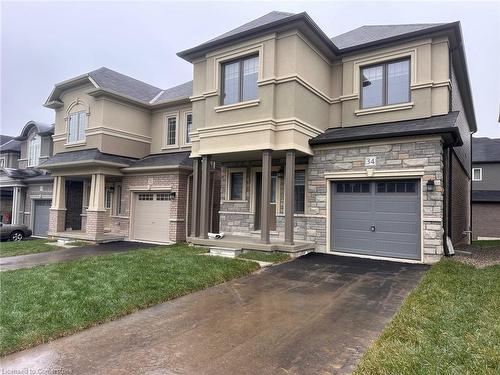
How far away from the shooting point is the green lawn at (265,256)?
29.8 ft

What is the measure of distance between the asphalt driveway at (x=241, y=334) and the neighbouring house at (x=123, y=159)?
814cm

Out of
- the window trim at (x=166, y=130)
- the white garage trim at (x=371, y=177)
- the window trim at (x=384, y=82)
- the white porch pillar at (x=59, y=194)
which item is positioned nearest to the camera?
the white garage trim at (x=371, y=177)

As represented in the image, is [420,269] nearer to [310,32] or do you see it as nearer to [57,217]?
[310,32]

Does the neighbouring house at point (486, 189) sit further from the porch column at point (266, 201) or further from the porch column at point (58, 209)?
the porch column at point (58, 209)

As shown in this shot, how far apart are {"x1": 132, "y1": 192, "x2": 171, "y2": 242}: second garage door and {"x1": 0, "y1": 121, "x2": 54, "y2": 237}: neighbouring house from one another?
7.13 meters

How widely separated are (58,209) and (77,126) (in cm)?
395

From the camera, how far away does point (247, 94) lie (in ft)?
35.7

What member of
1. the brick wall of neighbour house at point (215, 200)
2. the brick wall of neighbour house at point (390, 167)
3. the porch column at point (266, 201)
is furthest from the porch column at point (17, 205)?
the brick wall of neighbour house at point (390, 167)

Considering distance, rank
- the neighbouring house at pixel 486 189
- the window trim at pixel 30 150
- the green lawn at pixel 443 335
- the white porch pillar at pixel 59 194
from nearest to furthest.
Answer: the green lawn at pixel 443 335 → the white porch pillar at pixel 59 194 → the window trim at pixel 30 150 → the neighbouring house at pixel 486 189

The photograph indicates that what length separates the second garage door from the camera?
14.0 m

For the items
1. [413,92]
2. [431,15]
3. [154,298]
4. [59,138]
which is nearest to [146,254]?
[154,298]

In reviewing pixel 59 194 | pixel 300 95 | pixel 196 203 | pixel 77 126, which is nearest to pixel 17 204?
pixel 59 194

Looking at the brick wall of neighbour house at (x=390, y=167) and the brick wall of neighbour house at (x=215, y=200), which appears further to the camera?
the brick wall of neighbour house at (x=215, y=200)

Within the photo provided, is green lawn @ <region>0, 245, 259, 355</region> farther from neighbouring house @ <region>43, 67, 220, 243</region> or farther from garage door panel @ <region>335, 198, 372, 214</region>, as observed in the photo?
neighbouring house @ <region>43, 67, 220, 243</region>
